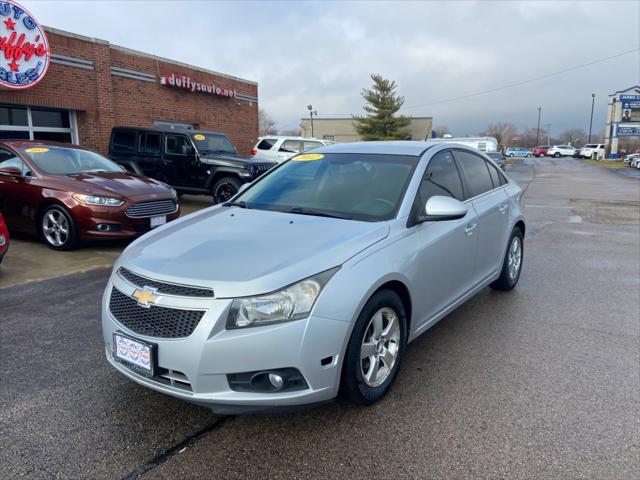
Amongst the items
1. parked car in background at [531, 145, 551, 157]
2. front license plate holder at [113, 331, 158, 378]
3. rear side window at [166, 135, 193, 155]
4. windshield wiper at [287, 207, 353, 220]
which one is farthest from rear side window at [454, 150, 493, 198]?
parked car in background at [531, 145, 551, 157]

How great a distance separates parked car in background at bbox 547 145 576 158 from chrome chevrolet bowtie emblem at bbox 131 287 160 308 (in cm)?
7823

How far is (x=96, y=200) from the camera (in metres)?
6.86

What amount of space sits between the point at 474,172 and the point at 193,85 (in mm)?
15425

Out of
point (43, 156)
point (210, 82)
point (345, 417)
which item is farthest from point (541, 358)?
point (210, 82)

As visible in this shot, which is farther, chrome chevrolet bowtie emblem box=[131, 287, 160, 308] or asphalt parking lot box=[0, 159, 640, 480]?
chrome chevrolet bowtie emblem box=[131, 287, 160, 308]

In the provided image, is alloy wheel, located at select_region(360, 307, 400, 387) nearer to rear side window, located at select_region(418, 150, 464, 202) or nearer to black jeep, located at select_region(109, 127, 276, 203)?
rear side window, located at select_region(418, 150, 464, 202)

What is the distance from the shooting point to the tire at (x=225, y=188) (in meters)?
11.5

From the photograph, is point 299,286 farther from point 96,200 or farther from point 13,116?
point 13,116

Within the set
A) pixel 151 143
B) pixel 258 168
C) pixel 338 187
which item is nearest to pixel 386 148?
pixel 338 187

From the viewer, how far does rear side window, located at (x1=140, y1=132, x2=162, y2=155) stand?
12.1 m

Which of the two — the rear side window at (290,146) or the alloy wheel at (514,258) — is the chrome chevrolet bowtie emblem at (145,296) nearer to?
the alloy wheel at (514,258)

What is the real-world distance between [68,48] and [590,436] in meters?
14.8

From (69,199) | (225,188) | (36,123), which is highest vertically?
(36,123)

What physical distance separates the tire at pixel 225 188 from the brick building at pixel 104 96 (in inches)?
199
